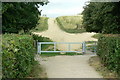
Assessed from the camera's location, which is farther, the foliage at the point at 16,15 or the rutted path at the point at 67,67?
the foliage at the point at 16,15

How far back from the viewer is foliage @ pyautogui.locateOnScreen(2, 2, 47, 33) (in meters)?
13.0

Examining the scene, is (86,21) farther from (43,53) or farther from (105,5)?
(105,5)

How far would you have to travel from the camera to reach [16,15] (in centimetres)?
1441

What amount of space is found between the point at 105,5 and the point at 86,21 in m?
9.45

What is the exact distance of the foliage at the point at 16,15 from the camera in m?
13.0

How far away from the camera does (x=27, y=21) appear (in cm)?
1584

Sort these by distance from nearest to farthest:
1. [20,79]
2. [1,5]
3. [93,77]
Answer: [20,79], [93,77], [1,5]

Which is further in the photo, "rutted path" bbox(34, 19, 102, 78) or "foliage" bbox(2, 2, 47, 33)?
"foliage" bbox(2, 2, 47, 33)

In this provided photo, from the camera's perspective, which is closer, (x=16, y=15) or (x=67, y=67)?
(x=67, y=67)

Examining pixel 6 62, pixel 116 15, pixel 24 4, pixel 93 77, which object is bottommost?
pixel 93 77

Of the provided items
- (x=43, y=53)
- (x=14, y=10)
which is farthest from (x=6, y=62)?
(x=43, y=53)

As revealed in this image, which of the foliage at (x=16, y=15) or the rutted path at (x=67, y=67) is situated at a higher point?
the foliage at (x=16, y=15)

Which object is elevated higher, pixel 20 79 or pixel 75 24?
pixel 75 24

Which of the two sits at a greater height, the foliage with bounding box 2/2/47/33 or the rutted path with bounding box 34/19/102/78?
the foliage with bounding box 2/2/47/33
